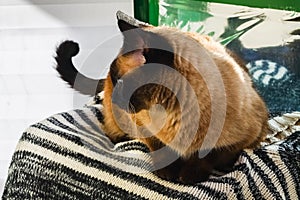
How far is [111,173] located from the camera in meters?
0.88

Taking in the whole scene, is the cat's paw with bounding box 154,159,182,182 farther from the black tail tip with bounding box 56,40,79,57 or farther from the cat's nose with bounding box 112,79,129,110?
the black tail tip with bounding box 56,40,79,57

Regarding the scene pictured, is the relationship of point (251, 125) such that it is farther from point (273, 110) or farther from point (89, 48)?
point (89, 48)

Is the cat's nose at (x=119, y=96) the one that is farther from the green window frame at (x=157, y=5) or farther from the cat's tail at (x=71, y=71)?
the green window frame at (x=157, y=5)

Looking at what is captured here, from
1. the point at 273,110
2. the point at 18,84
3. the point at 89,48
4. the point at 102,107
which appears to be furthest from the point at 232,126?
the point at 18,84

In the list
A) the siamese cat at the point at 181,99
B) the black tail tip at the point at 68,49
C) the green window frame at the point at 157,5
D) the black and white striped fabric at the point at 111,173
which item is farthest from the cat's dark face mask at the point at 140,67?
the green window frame at the point at 157,5

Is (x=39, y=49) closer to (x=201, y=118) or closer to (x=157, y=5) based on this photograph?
(x=157, y=5)

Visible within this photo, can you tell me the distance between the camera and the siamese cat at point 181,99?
839 millimetres

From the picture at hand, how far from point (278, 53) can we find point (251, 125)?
0.44m

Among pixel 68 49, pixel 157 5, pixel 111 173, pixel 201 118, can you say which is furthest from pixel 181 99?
pixel 157 5

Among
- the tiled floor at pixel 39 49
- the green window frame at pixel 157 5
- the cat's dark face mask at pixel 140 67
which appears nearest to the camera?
the cat's dark face mask at pixel 140 67

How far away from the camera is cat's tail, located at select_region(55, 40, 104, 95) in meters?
1.12

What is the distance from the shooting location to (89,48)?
156cm

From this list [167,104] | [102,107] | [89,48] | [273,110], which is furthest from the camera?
[89,48]

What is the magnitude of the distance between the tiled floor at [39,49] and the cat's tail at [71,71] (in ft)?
1.02
